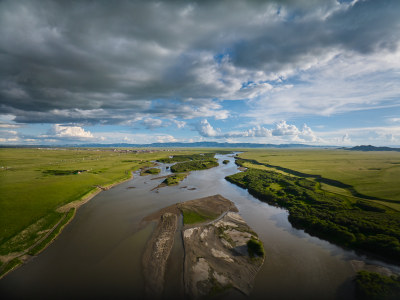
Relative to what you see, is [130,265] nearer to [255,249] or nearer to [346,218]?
[255,249]

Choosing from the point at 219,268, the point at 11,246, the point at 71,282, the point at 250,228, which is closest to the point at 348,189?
the point at 250,228

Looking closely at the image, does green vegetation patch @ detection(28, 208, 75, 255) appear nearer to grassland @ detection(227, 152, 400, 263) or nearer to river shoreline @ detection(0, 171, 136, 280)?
river shoreline @ detection(0, 171, 136, 280)

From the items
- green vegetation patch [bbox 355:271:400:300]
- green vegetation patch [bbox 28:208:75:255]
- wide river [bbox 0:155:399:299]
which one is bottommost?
wide river [bbox 0:155:399:299]

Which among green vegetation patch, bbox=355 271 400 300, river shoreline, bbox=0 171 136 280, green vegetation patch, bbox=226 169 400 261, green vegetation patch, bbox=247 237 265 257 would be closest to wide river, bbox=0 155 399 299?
river shoreline, bbox=0 171 136 280

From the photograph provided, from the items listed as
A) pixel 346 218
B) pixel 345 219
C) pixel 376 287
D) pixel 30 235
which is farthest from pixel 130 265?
pixel 346 218

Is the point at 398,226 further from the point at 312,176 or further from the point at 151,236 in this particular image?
the point at 312,176
